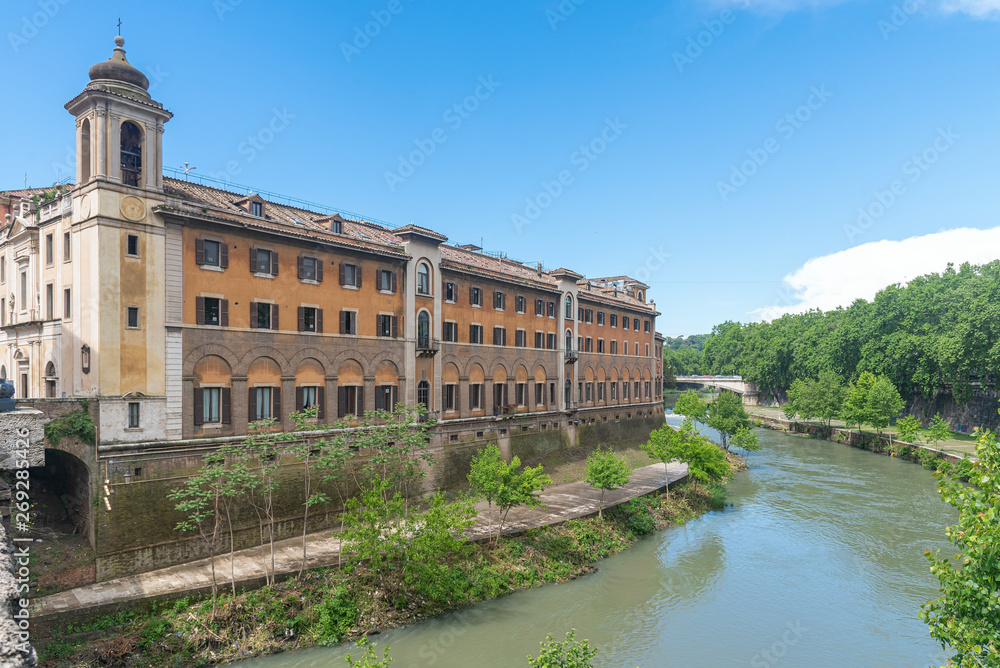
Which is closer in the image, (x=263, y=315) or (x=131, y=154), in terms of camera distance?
(x=131, y=154)

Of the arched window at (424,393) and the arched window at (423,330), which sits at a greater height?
the arched window at (423,330)

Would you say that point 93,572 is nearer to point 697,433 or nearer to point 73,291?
point 73,291

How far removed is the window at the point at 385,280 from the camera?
111ft

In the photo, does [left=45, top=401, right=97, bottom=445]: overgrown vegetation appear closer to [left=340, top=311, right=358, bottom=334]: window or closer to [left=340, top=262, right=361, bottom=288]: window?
[left=340, top=311, right=358, bottom=334]: window

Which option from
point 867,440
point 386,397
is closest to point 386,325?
point 386,397

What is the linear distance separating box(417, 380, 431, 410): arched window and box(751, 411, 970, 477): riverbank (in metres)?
36.2

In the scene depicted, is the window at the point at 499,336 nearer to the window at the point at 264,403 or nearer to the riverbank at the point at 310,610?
the riverbank at the point at 310,610

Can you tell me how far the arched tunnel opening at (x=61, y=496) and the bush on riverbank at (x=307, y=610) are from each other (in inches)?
233

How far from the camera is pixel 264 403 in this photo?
2855cm

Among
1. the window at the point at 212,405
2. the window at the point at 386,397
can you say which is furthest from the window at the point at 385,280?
the window at the point at 212,405

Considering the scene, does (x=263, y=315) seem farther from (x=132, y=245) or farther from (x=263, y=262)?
(x=132, y=245)

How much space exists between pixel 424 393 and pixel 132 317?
16277mm

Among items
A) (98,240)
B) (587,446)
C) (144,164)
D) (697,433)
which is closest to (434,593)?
(98,240)

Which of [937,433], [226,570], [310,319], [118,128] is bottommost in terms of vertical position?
[226,570]
